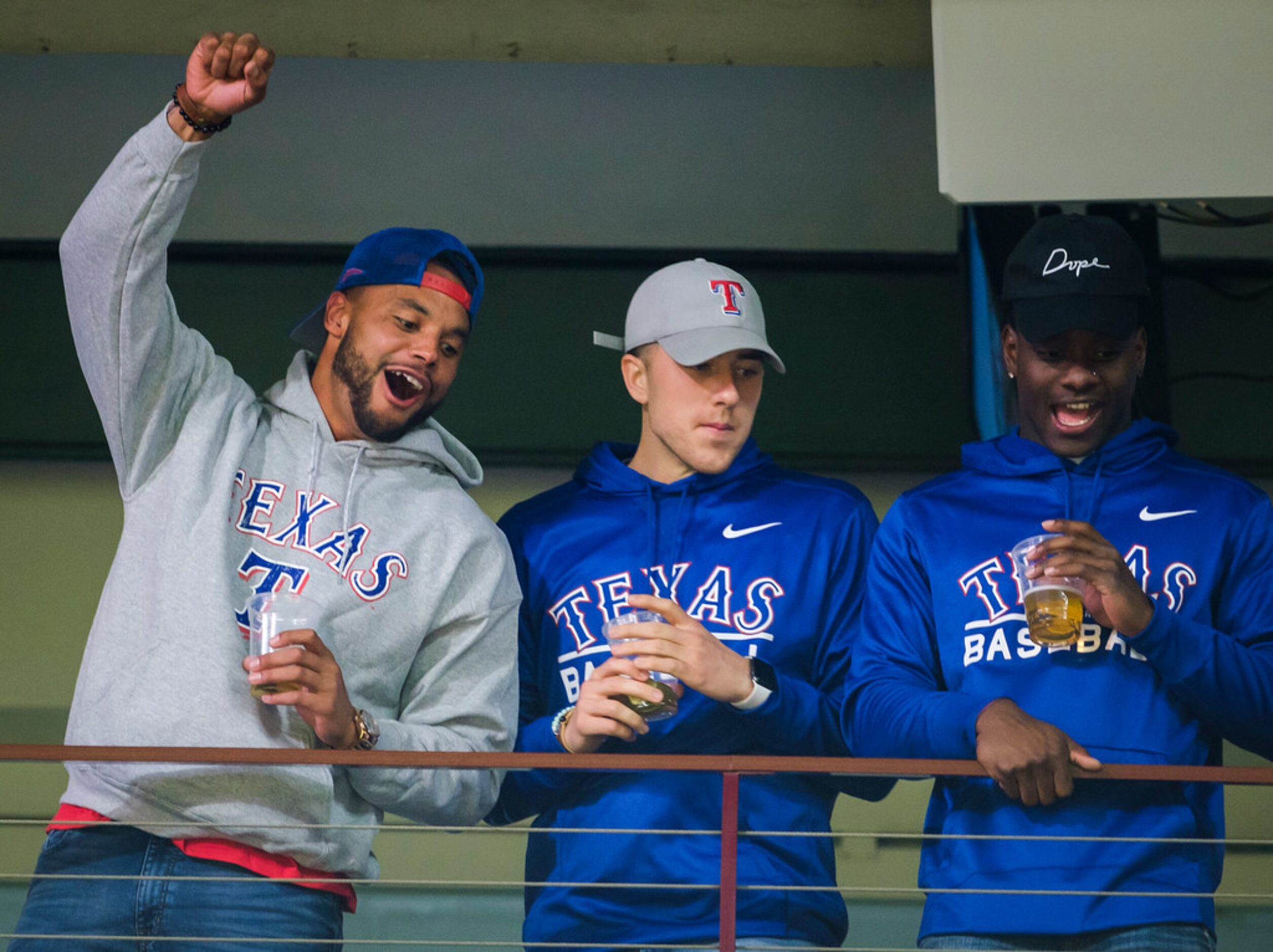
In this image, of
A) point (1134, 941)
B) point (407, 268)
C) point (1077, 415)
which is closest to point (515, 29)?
point (407, 268)

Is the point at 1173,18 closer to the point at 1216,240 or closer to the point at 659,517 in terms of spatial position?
the point at 1216,240

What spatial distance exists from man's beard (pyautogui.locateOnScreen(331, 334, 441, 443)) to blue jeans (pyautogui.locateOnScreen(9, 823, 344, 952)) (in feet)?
2.43

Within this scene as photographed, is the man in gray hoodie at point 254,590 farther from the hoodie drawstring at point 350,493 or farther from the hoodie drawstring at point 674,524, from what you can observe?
the hoodie drawstring at point 674,524

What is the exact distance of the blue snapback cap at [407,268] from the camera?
2.81 metres

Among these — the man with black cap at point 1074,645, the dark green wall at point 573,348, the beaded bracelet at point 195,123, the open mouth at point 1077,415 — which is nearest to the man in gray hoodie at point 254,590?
the beaded bracelet at point 195,123

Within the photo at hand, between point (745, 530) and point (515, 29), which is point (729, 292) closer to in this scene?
point (745, 530)

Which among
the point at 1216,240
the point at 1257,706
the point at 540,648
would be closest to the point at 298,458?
the point at 540,648

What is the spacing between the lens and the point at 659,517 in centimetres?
284

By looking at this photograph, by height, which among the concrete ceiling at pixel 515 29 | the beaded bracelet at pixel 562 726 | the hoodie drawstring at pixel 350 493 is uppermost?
the concrete ceiling at pixel 515 29

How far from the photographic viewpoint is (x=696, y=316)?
288cm

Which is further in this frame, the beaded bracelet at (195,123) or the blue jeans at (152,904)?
the beaded bracelet at (195,123)

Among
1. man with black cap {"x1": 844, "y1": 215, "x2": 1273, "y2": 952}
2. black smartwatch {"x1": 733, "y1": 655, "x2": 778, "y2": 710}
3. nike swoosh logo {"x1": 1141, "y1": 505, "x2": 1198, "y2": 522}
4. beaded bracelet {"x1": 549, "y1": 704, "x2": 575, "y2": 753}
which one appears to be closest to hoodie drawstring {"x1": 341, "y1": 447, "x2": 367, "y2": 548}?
beaded bracelet {"x1": 549, "y1": 704, "x2": 575, "y2": 753}

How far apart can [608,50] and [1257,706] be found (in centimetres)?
235

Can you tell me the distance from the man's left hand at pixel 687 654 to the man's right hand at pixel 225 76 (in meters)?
0.89
